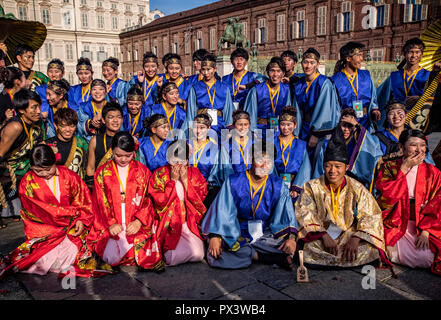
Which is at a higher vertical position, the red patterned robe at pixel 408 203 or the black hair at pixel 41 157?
the black hair at pixel 41 157

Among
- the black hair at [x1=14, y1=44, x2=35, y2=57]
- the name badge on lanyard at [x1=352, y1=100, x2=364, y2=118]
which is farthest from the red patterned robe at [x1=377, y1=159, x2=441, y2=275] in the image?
the black hair at [x1=14, y1=44, x2=35, y2=57]

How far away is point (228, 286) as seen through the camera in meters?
3.16

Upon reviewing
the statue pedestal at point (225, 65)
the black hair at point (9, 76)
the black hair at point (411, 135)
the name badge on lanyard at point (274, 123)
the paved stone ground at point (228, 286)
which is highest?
the statue pedestal at point (225, 65)

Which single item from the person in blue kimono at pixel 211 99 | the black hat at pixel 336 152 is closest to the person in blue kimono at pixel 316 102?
the person in blue kimono at pixel 211 99

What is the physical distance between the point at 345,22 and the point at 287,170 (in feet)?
84.5

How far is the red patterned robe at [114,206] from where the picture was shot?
370cm

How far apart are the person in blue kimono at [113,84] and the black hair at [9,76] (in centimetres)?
154

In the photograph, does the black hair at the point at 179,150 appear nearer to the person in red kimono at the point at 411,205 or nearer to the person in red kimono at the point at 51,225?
the person in red kimono at the point at 51,225

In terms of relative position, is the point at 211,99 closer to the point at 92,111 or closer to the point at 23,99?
the point at 92,111

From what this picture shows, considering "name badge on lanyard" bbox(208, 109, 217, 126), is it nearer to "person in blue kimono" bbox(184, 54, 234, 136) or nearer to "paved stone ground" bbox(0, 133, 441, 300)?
"person in blue kimono" bbox(184, 54, 234, 136)

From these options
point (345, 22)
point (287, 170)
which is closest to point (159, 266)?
point (287, 170)

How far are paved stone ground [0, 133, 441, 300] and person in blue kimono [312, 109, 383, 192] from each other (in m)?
1.42

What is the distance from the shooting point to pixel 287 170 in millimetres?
4527

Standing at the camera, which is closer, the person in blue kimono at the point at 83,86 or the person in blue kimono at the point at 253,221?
the person in blue kimono at the point at 253,221
